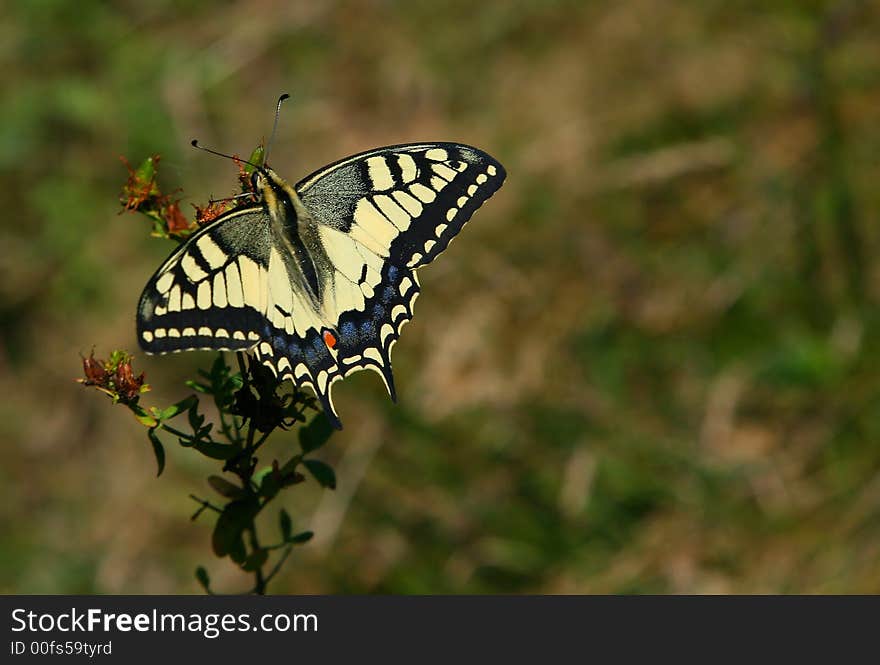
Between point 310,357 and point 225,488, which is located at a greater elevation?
point 310,357

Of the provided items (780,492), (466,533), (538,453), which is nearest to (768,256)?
(780,492)

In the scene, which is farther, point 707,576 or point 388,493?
point 388,493

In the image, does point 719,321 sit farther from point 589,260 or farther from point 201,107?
point 201,107

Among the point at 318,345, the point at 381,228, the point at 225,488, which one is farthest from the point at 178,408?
the point at 381,228

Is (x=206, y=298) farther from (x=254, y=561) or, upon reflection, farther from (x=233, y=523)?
(x=254, y=561)

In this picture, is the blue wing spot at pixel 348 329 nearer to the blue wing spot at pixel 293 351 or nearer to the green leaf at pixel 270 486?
the blue wing spot at pixel 293 351

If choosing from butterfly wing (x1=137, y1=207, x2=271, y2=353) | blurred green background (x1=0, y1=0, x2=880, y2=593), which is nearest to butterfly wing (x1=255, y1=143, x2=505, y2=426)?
butterfly wing (x1=137, y1=207, x2=271, y2=353)

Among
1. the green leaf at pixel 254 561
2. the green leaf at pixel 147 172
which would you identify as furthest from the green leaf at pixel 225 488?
the green leaf at pixel 147 172
